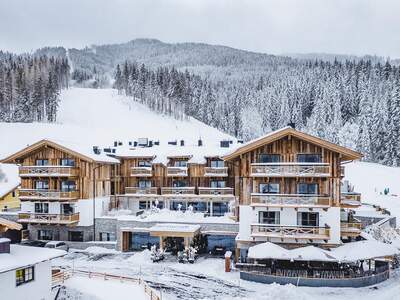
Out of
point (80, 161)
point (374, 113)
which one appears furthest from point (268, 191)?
point (374, 113)

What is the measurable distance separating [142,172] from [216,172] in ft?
28.8

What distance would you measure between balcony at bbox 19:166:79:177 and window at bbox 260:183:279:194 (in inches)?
766

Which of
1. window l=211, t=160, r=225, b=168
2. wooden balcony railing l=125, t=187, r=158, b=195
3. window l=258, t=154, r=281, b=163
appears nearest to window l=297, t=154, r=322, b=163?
window l=258, t=154, r=281, b=163

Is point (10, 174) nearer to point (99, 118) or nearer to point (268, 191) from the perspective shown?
point (99, 118)

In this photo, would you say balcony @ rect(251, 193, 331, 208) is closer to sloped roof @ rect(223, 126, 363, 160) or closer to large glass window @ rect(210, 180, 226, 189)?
sloped roof @ rect(223, 126, 363, 160)

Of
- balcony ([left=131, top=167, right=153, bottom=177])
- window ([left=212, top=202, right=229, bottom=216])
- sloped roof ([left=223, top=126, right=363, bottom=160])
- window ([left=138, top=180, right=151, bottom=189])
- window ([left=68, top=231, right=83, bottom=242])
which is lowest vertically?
window ([left=68, top=231, right=83, bottom=242])

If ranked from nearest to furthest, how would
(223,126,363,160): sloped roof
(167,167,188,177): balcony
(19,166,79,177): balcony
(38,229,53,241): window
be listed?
1. (223,126,363,160): sloped roof
2. (19,166,79,177): balcony
3. (38,229,53,241): window
4. (167,167,188,177): balcony

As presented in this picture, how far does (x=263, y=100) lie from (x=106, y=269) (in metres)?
121

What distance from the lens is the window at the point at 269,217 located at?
34281 millimetres

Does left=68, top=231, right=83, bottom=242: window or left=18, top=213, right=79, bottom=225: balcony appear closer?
left=18, top=213, right=79, bottom=225: balcony

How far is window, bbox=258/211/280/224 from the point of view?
112 ft

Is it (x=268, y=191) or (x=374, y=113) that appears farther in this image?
(x=374, y=113)

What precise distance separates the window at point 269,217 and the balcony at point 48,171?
19.7 m

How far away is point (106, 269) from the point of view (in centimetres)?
3328
